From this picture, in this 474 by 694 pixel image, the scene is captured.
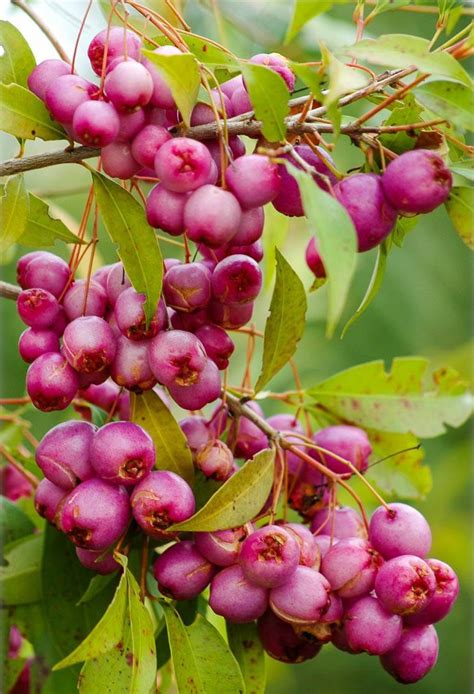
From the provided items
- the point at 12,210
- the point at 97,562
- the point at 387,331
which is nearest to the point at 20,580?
the point at 97,562

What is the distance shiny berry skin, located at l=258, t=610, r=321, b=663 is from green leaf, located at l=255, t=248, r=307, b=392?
0.74ft

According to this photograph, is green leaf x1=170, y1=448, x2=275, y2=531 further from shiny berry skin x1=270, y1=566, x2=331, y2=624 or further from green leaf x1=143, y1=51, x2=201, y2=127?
green leaf x1=143, y1=51, x2=201, y2=127

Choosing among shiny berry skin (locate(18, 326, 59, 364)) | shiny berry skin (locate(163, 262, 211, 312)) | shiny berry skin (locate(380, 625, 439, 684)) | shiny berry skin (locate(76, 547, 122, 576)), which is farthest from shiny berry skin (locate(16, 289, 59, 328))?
shiny berry skin (locate(380, 625, 439, 684))

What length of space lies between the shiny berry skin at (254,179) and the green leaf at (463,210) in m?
0.16

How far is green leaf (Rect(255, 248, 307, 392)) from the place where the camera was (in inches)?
36.3

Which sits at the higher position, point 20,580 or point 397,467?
point 397,467

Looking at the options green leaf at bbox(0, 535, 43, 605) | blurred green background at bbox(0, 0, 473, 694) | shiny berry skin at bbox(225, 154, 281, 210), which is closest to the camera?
shiny berry skin at bbox(225, 154, 281, 210)

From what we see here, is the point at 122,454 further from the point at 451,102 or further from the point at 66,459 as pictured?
the point at 451,102

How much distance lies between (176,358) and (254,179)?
17 centimetres

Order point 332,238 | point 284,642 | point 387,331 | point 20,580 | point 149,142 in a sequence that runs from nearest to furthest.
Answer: point 332,238, point 149,142, point 284,642, point 20,580, point 387,331

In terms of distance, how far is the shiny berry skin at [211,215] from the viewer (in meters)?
0.75

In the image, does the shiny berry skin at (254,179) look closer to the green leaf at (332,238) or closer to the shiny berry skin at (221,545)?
the green leaf at (332,238)

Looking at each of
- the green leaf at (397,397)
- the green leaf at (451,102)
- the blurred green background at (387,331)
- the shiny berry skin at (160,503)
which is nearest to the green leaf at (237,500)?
the shiny berry skin at (160,503)

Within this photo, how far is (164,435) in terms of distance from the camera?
36.0 inches
